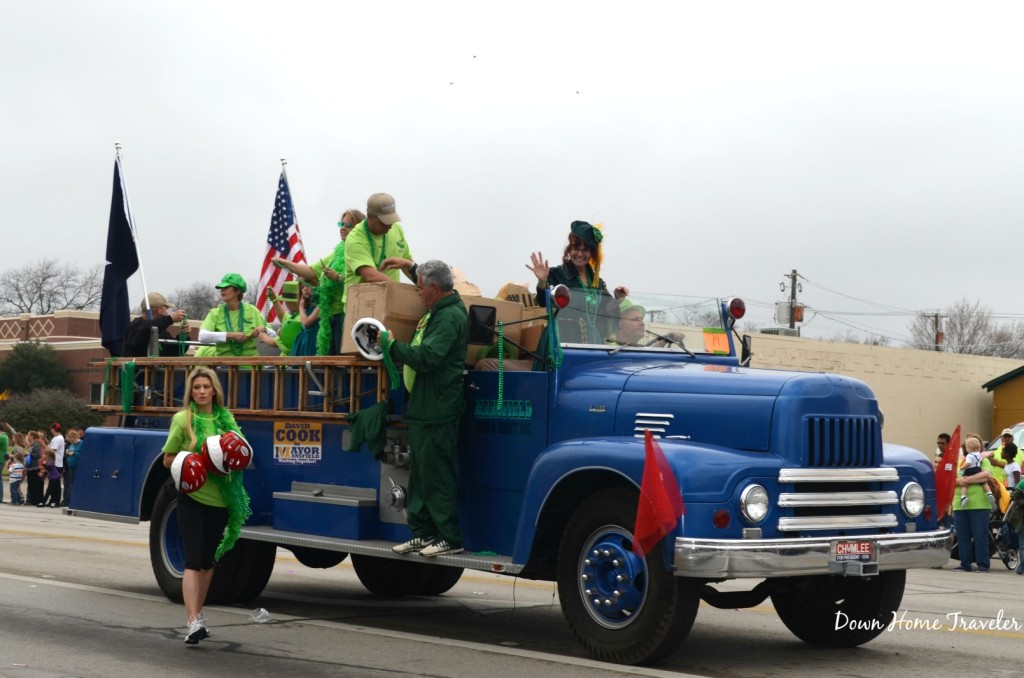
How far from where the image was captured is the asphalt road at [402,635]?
25.4 feet

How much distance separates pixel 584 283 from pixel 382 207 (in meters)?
1.68

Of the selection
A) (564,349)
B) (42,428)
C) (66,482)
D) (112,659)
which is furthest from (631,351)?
(42,428)

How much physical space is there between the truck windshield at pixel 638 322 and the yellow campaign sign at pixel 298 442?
2.23 m

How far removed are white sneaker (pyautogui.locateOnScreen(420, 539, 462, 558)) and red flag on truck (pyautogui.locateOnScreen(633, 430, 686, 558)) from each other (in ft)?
5.89

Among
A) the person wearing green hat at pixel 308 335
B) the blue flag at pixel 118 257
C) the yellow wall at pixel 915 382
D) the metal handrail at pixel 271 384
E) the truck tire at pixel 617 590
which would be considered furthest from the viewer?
the yellow wall at pixel 915 382

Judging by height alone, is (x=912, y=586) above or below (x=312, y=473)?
below

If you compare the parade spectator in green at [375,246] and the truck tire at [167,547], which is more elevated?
the parade spectator in green at [375,246]

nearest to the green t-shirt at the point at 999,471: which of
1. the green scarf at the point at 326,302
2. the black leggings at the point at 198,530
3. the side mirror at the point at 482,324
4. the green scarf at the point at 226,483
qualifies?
the green scarf at the point at 326,302

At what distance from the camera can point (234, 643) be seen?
8.56 meters

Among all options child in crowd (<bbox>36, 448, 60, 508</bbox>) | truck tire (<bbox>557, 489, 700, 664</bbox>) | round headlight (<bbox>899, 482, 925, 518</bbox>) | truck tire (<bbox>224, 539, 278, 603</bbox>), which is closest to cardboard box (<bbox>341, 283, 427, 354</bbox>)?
truck tire (<bbox>557, 489, 700, 664</bbox>)

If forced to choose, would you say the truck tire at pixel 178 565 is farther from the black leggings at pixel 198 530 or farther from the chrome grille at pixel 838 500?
the chrome grille at pixel 838 500

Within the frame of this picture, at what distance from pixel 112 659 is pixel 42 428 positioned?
47374 millimetres

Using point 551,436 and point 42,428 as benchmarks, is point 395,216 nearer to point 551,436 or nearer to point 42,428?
point 551,436
